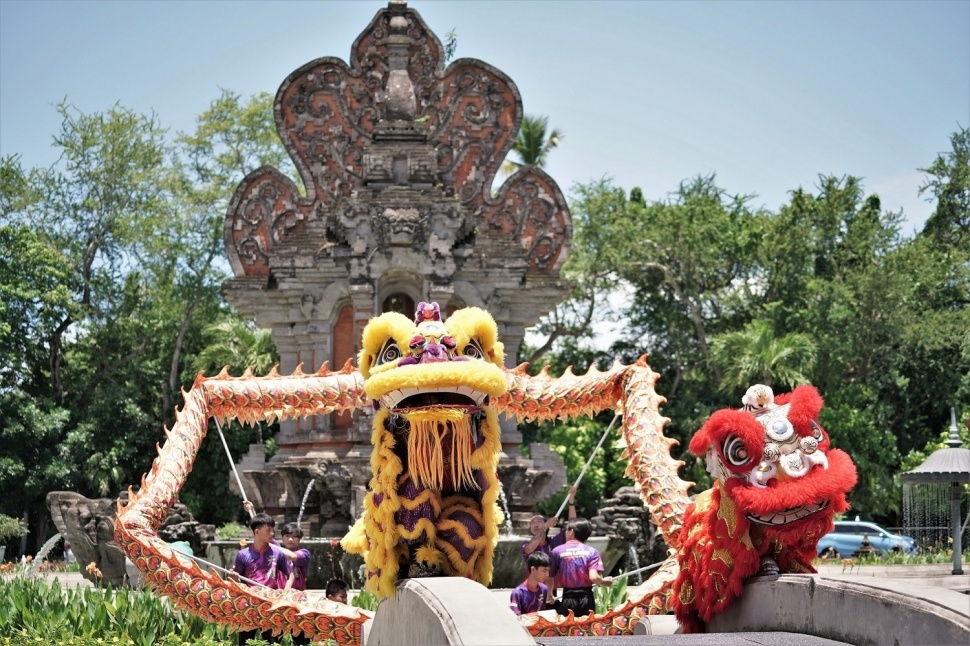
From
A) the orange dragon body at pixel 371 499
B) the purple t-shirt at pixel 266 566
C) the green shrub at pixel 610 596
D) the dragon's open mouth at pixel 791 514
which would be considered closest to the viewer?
the dragon's open mouth at pixel 791 514

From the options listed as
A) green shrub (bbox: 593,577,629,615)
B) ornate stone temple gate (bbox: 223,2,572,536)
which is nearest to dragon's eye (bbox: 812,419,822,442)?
green shrub (bbox: 593,577,629,615)

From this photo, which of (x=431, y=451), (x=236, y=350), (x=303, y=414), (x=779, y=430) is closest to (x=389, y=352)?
(x=431, y=451)

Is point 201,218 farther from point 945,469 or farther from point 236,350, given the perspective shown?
point 945,469

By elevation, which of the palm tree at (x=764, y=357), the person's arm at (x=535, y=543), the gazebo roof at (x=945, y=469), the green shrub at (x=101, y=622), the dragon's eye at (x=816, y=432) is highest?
the palm tree at (x=764, y=357)

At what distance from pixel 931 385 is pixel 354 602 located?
74.1ft

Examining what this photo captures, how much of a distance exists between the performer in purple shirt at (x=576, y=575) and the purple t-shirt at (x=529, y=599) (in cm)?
14

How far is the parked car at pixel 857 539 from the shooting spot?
2539cm

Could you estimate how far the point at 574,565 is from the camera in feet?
28.2

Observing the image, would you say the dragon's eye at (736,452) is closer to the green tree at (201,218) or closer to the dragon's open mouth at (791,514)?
the dragon's open mouth at (791,514)

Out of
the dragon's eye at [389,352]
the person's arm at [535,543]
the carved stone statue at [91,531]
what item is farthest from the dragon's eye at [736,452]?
the carved stone statue at [91,531]

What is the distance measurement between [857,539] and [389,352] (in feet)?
67.4

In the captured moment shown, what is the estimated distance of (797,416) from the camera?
6477 mm

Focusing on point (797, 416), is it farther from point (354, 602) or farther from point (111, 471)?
point (111, 471)

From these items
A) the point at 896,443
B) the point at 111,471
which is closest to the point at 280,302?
the point at 111,471
